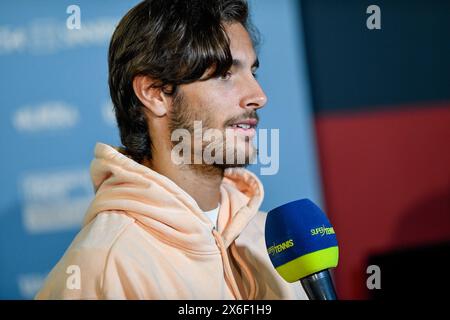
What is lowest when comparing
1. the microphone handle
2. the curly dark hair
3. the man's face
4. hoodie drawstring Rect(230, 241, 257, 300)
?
hoodie drawstring Rect(230, 241, 257, 300)

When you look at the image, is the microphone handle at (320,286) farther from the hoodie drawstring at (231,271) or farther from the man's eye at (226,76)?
the man's eye at (226,76)

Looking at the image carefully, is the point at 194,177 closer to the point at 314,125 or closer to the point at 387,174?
the point at 314,125

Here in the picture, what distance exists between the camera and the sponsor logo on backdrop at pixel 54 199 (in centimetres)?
162

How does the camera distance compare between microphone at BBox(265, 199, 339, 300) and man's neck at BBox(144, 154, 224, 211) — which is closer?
microphone at BBox(265, 199, 339, 300)

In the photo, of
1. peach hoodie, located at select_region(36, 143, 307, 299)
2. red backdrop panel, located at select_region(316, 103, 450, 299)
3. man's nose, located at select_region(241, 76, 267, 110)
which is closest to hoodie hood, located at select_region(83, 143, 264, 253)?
peach hoodie, located at select_region(36, 143, 307, 299)

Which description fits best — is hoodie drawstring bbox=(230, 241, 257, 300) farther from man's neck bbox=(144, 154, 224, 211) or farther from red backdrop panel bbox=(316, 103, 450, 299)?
red backdrop panel bbox=(316, 103, 450, 299)

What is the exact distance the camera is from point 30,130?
1622 mm

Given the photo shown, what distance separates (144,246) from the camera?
4.66 feet

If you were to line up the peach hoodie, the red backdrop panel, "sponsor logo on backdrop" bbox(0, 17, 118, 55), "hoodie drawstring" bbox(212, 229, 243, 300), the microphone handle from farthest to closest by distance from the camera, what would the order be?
the red backdrop panel < "sponsor logo on backdrop" bbox(0, 17, 118, 55) < "hoodie drawstring" bbox(212, 229, 243, 300) < the peach hoodie < the microphone handle

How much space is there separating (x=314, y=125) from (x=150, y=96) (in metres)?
0.45

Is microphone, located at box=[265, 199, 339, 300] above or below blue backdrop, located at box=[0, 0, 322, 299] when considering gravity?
below

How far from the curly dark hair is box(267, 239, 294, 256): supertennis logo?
43 centimetres

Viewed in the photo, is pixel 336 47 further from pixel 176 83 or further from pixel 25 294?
pixel 25 294

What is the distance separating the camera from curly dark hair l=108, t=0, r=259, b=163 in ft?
4.95
